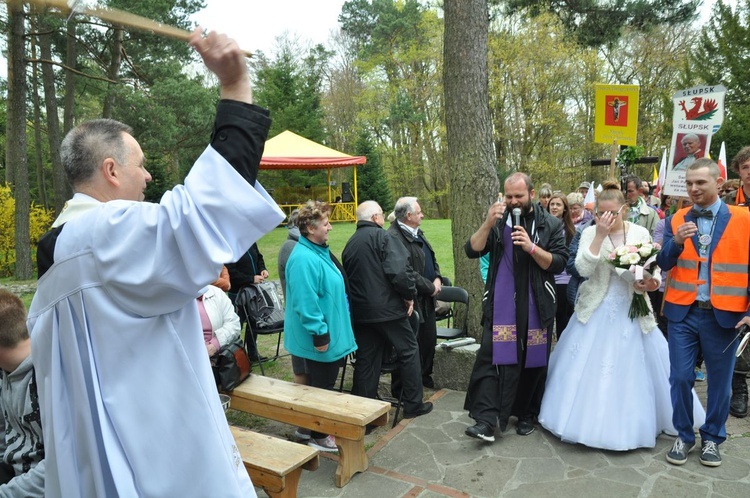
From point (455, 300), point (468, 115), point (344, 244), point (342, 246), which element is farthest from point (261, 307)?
point (344, 244)

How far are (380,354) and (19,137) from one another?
45.4 feet

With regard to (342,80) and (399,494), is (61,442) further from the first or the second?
(342,80)

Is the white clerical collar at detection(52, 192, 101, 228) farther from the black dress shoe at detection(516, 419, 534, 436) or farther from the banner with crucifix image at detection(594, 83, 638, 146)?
the banner with crucifix image at detection(594, 83, 638, 146)

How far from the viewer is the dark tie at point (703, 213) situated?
13.1ft

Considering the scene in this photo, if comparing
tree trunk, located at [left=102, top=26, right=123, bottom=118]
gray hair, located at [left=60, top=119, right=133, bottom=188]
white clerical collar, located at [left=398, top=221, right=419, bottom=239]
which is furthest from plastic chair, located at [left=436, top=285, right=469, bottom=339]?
tree trunk, located at [left=102, top=26, right=123, bottom=118]

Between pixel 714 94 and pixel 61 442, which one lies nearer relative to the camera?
pixel 61 442

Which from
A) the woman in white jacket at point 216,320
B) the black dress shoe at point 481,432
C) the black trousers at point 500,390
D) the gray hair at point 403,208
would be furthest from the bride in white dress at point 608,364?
the woman in white jacket at point 216,320

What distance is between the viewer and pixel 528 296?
453 cm

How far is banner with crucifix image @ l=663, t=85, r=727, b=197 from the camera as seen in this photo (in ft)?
17.6

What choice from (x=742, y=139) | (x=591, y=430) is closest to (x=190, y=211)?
(x=591, y=430)

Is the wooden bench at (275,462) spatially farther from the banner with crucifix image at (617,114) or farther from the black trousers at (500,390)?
the banner with crucifix image at (617,114)

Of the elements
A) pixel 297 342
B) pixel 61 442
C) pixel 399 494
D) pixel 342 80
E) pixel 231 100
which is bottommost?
pixel 399 494

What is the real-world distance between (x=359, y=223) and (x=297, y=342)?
4.09ft

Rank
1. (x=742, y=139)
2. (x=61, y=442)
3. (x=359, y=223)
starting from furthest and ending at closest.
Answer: (x=742, y=139)
(x=359, y=223)
(x=61, y=442)
